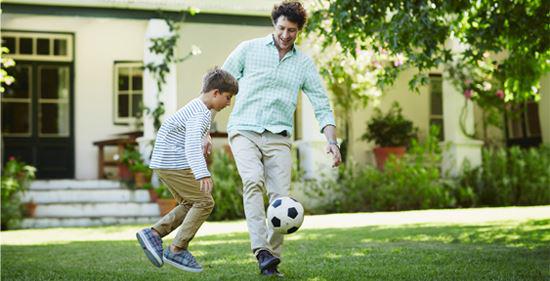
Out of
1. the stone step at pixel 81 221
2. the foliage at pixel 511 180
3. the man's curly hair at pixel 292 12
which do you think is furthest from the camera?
the foliage at pixel 511 180

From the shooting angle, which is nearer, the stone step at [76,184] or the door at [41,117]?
the stone step at [76,184]

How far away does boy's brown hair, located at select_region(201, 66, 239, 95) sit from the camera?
537cm

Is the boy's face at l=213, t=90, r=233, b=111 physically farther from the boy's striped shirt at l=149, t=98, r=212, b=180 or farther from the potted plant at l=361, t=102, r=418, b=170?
the potted plant at l=361, t=102, r=418, b=170

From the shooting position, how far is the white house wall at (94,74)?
1558cm

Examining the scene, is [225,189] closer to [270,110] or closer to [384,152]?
[384,152]

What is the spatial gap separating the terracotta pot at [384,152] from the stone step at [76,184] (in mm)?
4981

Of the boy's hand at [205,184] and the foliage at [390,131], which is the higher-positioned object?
the foliage at [390,131]

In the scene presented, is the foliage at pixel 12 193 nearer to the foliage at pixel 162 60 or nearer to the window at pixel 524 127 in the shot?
the foliage at pixel 162 60

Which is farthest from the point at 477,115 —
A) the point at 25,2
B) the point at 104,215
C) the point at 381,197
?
the point at 25,2

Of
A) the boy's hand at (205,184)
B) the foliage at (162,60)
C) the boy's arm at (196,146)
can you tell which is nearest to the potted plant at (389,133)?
the foliage at (162,60)

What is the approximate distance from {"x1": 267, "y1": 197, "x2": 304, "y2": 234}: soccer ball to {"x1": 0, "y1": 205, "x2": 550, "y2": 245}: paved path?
4702 millimetres

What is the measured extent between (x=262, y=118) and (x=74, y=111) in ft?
35.4

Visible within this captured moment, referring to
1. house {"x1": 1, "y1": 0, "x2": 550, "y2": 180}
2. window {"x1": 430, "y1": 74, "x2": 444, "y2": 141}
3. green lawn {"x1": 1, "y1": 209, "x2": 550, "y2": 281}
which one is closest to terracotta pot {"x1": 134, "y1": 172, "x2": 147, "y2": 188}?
house {"x1": 1, "y1": 0, "x2": 550, "y2": 180}

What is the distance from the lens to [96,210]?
511 inches
